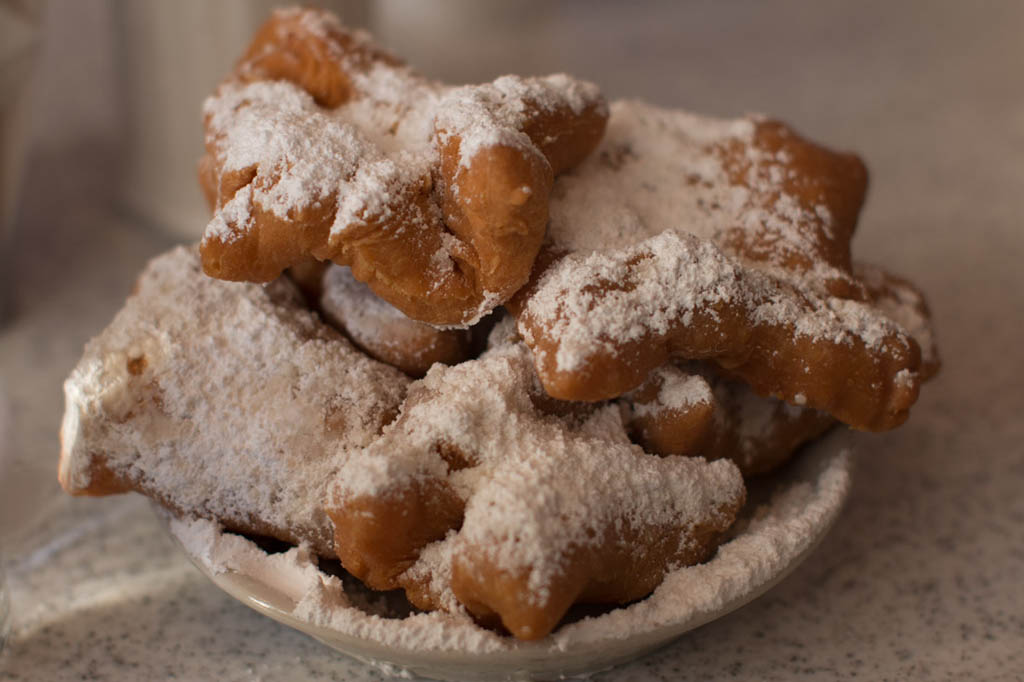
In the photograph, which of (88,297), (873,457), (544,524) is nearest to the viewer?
(544,524)

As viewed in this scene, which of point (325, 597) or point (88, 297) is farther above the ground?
point (325, 597)

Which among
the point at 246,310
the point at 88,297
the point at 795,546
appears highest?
the point at 246,310

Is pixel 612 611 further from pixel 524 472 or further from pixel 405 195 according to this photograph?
pixel 405 195

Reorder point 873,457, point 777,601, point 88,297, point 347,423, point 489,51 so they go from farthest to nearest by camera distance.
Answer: point 489,51 → point 88,297 → point 873,457 → point 777,601 → point 347,423

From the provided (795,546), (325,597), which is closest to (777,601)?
(795,546)

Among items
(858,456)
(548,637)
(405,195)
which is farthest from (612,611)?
(858,456)

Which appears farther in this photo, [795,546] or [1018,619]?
[1018,619]

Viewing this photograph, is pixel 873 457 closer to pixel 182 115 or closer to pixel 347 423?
pixel 347 423

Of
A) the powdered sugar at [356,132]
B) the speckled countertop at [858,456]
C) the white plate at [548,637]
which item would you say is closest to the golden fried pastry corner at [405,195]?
the powdered sugar at [356,132]
